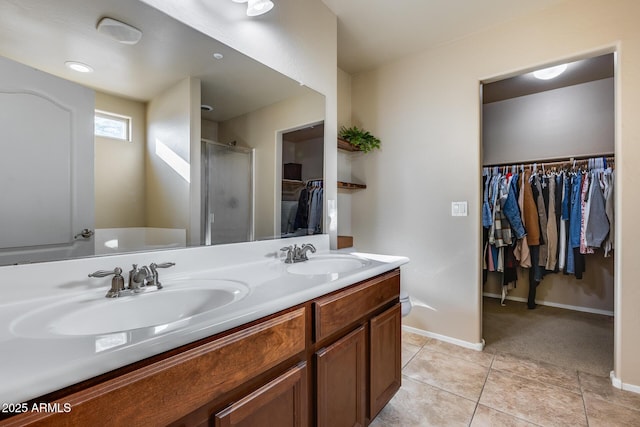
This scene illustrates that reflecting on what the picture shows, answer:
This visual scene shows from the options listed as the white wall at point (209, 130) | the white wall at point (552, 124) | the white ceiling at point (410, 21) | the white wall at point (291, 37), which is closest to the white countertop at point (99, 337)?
the white wall at point (209, 130)

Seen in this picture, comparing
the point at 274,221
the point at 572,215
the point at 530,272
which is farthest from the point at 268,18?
the point at 530,272

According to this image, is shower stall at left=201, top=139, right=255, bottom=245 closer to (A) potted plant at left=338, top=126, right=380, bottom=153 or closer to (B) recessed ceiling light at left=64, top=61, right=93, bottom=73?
(B) recessed ceiling light at left=64, top=61, right=93, bottom=73

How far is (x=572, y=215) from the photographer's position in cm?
287

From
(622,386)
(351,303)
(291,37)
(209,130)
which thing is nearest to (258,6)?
(291,37)

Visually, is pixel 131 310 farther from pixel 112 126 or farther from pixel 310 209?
pixel 310 209

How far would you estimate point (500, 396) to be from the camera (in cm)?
173

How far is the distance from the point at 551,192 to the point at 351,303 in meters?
2.92

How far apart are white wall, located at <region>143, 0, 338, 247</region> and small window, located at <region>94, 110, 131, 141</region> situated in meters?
0.47

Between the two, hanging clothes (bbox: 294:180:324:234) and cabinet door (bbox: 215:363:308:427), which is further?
hanging clothes (bbox: 294:180:324:234)

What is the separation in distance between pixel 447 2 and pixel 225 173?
1.88m

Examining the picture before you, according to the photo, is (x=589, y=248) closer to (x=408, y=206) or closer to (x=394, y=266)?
(x=408, y=206)

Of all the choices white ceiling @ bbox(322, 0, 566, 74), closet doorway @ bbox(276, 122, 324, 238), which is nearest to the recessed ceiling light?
closet doorway @ bbox(276, 122, 324, 238)

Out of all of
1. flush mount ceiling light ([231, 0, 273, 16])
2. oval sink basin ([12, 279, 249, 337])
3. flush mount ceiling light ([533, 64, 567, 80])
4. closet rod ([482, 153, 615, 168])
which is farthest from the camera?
closet rod ([482, 153, 615, 168])

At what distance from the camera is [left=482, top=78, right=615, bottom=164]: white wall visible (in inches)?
120
